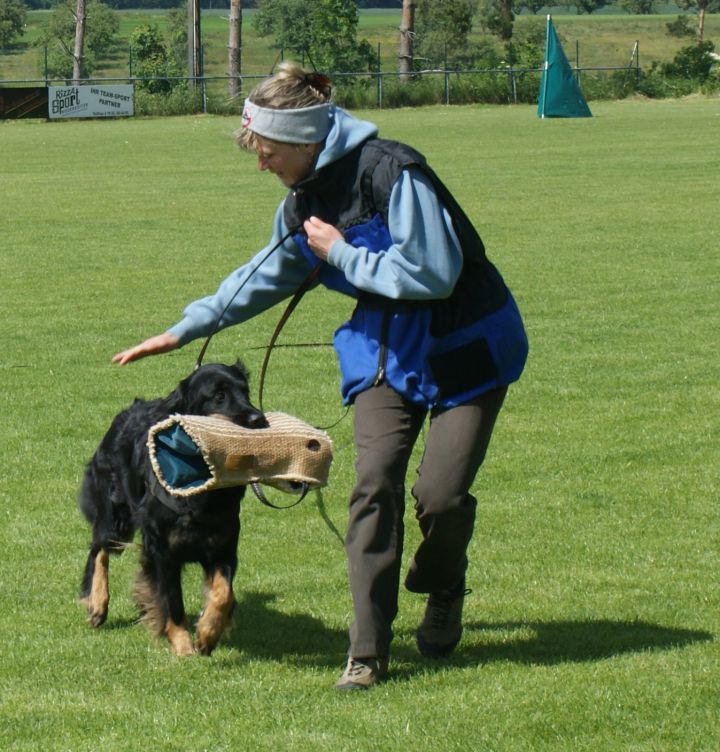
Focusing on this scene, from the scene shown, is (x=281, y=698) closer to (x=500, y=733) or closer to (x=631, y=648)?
(x=500, y=733)

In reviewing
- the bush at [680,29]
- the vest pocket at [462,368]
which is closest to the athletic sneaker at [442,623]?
the vest pocket at [462,368]

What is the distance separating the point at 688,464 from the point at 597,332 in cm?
384

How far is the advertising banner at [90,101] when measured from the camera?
49.8m

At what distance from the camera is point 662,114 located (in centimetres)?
4444

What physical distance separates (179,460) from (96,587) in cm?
103

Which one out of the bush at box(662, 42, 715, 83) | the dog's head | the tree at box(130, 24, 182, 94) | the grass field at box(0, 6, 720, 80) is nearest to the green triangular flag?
the bush at box(662, 42, 715, 83)

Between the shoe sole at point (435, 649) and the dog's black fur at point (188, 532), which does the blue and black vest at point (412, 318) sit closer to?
the dog's black fur at point (188, 532)

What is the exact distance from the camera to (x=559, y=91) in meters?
42.7

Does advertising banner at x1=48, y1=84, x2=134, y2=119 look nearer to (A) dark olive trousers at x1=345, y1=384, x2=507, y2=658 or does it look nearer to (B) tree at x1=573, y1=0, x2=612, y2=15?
(A) dark olive trousers at x1=345, y1=384, x2=507, y2=658

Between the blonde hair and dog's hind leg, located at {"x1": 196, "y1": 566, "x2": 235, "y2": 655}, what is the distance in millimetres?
1586

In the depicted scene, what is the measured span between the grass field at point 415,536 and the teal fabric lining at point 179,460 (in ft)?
2.29

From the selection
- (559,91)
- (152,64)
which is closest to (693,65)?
(559,91)

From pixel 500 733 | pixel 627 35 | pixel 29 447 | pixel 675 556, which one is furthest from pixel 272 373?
pixel 627 35

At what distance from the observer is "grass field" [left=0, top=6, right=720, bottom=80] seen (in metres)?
100
